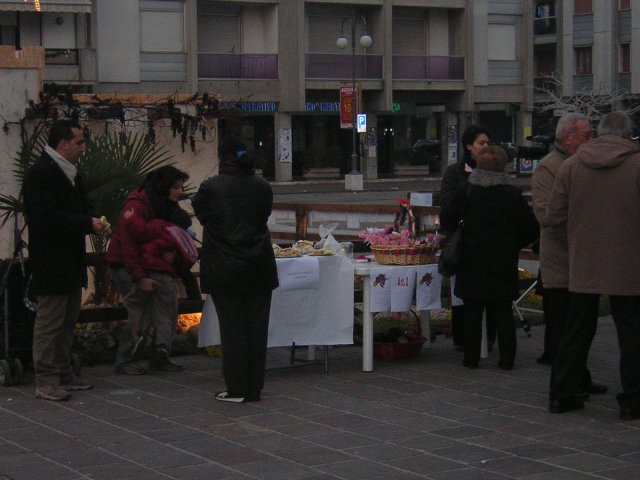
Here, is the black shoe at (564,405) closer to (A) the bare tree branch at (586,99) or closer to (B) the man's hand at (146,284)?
(B) the man's hand at (146,284)

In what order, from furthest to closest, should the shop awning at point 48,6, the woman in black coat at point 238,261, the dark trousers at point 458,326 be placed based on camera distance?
the shop awning at point 48,6, the dark trousers at point 458,326, the woman in black coat at point 238,261

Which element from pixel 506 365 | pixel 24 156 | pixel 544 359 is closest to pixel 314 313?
pixel 506 365

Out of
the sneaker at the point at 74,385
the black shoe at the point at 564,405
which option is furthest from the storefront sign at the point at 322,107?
the black shoe at the point at 564,405

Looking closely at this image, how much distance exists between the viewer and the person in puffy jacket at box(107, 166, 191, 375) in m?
8.98

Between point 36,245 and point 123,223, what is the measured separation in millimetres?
925

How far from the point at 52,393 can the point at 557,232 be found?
367cm

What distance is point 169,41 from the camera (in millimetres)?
48031

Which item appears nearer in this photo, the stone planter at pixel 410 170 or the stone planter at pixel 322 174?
the stone planter at pixel 322 174

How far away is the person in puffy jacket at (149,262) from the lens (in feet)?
29.5

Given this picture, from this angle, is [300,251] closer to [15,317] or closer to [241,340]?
[241,340]

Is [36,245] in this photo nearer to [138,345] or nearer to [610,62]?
[138,345]

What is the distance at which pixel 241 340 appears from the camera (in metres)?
8.16

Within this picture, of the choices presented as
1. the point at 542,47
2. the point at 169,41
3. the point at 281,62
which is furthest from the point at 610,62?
the point at 169,41

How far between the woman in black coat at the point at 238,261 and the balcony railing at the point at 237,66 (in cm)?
4156
